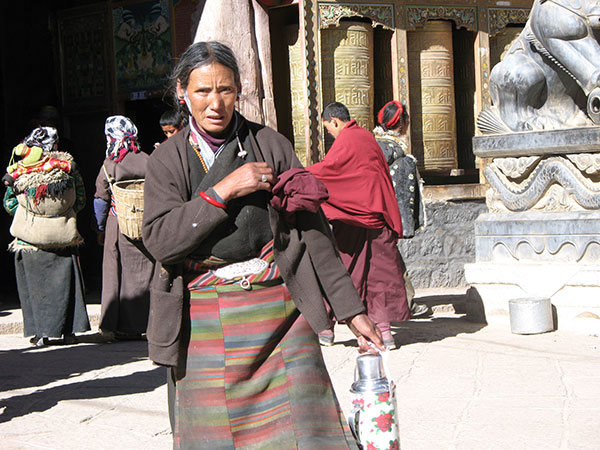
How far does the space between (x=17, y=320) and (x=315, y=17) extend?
3943mm

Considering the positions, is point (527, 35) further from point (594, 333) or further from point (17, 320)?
point (17, 320)

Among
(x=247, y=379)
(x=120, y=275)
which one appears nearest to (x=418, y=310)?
(x=120, y=275)

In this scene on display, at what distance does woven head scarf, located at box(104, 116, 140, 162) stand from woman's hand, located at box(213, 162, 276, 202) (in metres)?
4.23

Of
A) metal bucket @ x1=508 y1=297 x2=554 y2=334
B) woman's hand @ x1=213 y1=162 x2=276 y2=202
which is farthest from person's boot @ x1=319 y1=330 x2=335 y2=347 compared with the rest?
woman's hand @ x1=213 y1=162 x2=276 y2=202

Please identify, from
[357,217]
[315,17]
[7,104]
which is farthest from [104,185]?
[7,104]

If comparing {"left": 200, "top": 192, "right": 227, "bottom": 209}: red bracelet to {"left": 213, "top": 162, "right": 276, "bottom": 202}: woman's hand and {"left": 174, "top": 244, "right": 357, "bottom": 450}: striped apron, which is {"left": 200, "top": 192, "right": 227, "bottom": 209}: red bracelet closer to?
{"left": 213, "top": 162, "right": 276, "bottom": 202}: woman's hand

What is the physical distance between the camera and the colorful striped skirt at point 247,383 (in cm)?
296

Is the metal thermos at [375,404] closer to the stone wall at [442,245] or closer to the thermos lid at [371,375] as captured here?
the thermos lid at [371,375]

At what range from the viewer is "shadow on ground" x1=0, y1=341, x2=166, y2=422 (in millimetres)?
5430

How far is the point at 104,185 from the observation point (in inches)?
282

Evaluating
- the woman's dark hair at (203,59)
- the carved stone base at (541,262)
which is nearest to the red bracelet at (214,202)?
the woman's dark hair at (203,59)

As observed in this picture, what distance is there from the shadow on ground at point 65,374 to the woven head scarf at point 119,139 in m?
1.41

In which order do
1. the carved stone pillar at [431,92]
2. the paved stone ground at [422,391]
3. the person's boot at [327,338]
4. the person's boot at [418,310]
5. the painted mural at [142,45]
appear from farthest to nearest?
the carved stone pillar at [431,92] < the painted mural at [142,45] < the person's boot at [418,310] < the person's boot at [327,338] < the paved stone ground at [422,391]

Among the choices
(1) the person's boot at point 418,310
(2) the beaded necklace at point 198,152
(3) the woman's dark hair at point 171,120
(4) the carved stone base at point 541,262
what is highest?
(3) the woman's dark hair at point 171,120
